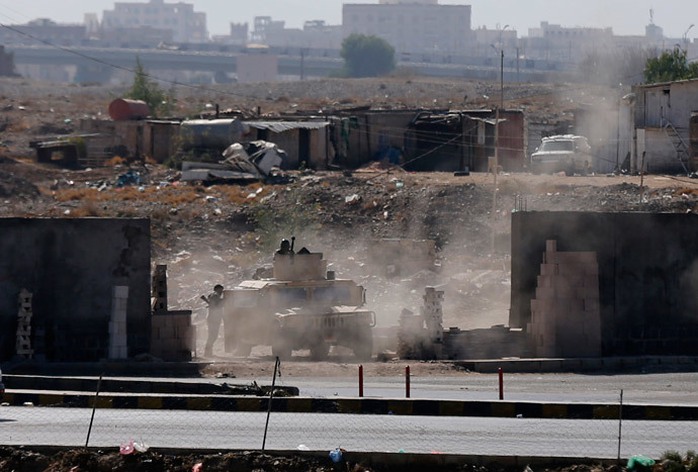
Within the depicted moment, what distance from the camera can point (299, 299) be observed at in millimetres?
23906

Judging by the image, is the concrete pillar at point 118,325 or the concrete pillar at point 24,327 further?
the concrete pillar at point 118,325

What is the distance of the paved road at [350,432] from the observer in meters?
14.1

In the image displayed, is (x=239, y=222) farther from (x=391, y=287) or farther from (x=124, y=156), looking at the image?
(x=124, y=156)

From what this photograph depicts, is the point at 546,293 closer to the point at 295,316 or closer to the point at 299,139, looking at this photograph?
the point at 295,316

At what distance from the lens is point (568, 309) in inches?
914

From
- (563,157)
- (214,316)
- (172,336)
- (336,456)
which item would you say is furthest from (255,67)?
(336,456)

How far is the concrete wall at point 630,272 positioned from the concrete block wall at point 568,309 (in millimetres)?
240

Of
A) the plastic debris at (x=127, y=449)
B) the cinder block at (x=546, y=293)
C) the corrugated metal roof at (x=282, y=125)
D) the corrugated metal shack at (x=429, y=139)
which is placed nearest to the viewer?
the plastic debris at (x=127, y=449)

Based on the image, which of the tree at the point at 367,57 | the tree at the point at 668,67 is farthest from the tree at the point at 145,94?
the tree at the point at 367,57

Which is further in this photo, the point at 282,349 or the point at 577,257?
the point at 282,349

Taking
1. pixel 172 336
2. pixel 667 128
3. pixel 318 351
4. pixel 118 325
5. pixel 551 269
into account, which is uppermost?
pixel 667 128

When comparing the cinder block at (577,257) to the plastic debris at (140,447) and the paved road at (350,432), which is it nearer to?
the paved road at (350,432)

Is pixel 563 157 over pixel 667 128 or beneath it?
beneath

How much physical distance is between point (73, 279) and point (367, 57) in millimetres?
160231
